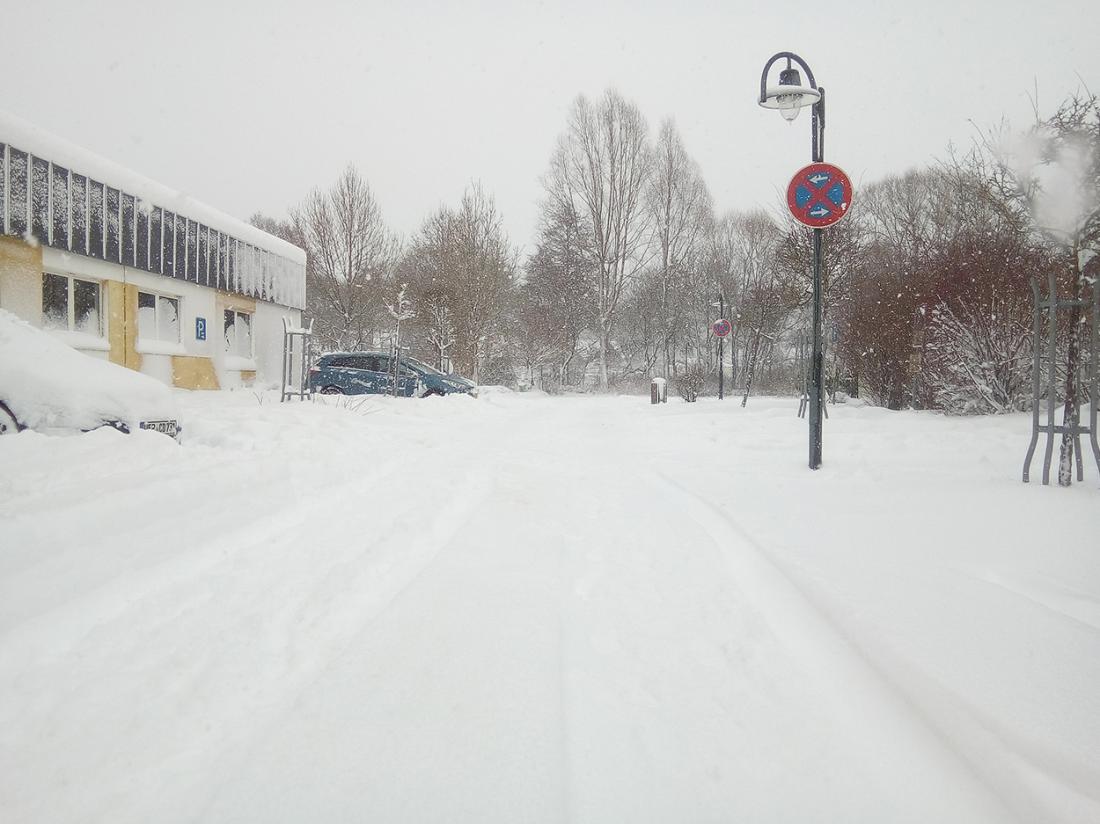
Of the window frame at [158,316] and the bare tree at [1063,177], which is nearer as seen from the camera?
the bare tree at [1063,177]

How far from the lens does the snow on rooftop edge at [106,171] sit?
8430 millimetres

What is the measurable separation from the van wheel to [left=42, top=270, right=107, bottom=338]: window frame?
7277 millimetres

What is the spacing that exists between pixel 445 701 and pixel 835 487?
4282 millimetres

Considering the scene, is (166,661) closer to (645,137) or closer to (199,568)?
(199,568)

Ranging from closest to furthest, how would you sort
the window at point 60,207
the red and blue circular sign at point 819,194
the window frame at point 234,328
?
the red and blue circular sign at point 819,194 < the window at point 60,207 < the window frame at point 234,328

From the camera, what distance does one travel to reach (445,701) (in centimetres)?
182

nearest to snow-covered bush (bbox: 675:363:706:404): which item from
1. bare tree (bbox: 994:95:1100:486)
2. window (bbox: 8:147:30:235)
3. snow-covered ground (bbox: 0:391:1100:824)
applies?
bare tree (bbox: 994:95:1100:486)

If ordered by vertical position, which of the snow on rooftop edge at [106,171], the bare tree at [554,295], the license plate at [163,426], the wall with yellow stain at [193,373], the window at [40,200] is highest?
the bare tree at [554,295]

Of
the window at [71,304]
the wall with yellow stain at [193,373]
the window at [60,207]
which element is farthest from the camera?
the wall with yellow stain at [193,373]

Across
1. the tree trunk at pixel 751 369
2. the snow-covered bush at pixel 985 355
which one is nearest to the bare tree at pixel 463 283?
the tree trunk at pixel 751 369

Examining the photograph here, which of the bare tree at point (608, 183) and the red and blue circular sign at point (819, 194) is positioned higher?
the bare tree at point (608, 183)

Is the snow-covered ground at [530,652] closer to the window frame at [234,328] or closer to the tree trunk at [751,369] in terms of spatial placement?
the tree trunk at [751,369]

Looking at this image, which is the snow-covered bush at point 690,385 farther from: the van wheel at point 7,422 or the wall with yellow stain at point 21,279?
the van wheel at point 7,422

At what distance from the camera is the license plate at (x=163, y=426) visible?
5024mm
